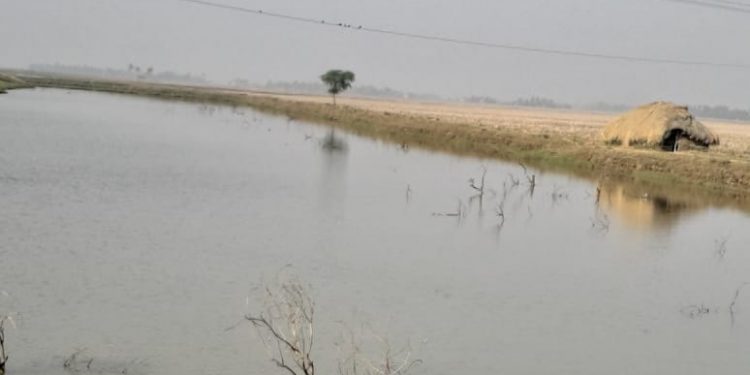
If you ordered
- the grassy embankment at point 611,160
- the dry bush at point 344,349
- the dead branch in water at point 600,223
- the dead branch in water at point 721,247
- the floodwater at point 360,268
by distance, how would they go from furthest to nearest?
the grassy embankment at point 611,160
the dead branch in water at point 600,223
the dead branch in water at point 721,247
the floodwater at point 360,268
the dry bush at point 344,349

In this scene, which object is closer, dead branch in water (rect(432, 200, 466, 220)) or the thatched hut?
dead branch in water (rect(432, 200, 466, 220))

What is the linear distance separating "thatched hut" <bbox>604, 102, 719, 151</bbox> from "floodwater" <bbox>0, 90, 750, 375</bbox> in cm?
975

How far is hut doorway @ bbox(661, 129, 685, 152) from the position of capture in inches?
1122

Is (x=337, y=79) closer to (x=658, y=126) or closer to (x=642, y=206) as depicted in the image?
(x=658, y=126)

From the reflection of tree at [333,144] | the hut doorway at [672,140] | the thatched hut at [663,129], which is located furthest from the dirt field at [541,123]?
the reflection of tree at [333,144]

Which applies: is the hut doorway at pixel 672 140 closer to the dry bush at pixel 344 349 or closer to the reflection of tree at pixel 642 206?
the reflection of tree at pixel 642 206

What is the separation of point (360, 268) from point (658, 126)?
21.2m

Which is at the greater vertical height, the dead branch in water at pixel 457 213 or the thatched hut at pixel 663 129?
the thatched hut at pixel 663 129

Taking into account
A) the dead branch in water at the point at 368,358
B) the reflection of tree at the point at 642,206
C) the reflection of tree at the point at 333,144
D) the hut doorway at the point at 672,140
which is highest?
the hut doorway at the point at 672,140

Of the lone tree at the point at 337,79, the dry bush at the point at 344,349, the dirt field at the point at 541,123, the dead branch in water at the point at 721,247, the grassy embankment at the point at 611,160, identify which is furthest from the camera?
the lone tree at the point at 337,79

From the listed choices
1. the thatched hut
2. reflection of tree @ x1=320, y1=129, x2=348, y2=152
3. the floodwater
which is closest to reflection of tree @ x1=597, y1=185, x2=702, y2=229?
the floodwater

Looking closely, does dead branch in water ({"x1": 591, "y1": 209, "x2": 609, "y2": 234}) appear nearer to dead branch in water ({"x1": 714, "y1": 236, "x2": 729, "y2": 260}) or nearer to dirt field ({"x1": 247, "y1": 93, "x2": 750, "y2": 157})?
dead branch in water ({"x1": 714, "y1": 236, "x2": 729, "y2": 260})

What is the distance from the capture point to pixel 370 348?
6957 millimetres

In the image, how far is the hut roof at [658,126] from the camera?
28.5m
